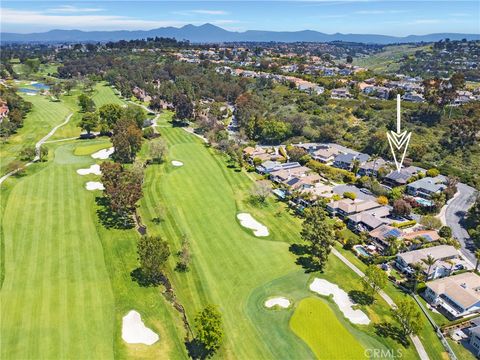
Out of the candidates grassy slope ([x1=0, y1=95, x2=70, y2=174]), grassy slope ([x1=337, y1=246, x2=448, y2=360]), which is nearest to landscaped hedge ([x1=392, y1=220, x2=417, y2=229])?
grassy slope ([x1=337, y1=246, x2=448, y2=360])

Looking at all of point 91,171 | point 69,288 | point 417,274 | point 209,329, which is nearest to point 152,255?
point 69,288

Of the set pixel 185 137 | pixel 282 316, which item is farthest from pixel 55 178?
pixel 282 316

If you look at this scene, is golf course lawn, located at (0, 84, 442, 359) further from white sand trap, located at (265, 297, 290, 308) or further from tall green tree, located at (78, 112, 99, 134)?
tall green tree, located at (78, 112, 99, 134)

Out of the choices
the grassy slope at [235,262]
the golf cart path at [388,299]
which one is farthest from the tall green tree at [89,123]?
the golf cart path at [388,299]

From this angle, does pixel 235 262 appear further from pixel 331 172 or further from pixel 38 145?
pixel 38 145

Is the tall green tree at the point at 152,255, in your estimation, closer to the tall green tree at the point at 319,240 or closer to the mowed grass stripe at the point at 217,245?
the mowed grass stripe at the point at 217,245
